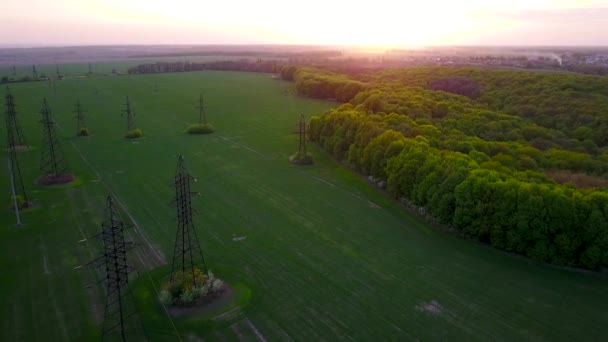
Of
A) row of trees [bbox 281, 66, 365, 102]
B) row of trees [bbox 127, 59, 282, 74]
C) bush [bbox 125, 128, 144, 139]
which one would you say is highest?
row of trees [bbox 127, 59, 282, 74]

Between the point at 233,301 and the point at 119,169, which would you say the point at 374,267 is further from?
the point at 119,169

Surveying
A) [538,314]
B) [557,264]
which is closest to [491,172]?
[557,264]

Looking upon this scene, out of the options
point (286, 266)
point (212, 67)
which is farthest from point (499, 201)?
point (212, 67)

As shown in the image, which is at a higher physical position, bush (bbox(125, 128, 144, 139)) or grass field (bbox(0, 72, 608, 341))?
bush (bbox(125, 128, 144, 139))

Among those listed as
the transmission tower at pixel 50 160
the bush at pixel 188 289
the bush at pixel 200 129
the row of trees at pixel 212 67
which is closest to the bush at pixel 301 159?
the bush at pixel 200 129

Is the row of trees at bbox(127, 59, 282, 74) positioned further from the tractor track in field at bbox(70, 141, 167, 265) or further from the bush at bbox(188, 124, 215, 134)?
the tractor track in field at bbox(70, 141, 167, 265)

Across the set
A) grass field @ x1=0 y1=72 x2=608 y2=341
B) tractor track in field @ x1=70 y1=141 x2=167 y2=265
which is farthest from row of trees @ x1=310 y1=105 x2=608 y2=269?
tractor track in field @ x1=70 y1=141 x2=167 y2=265

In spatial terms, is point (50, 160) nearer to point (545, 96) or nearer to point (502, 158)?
point (502, 158)
